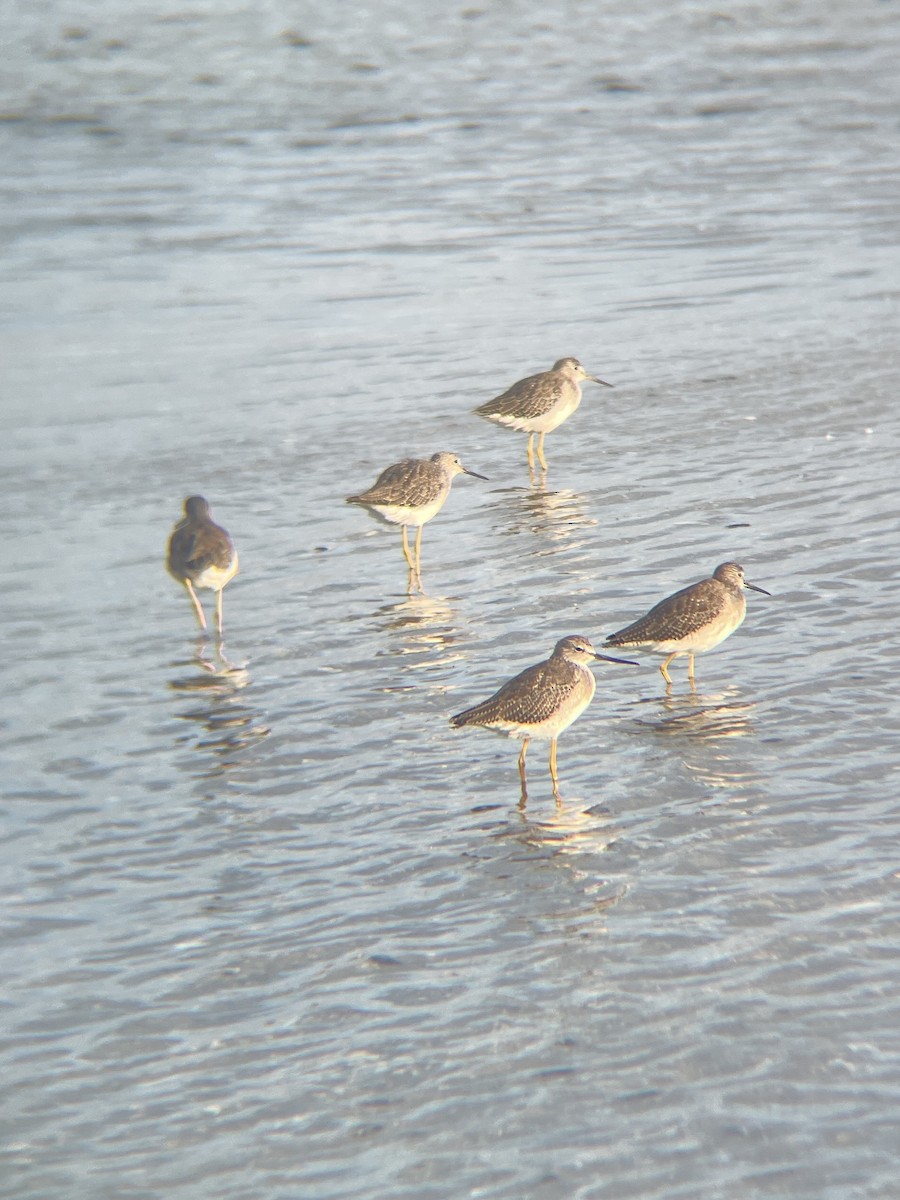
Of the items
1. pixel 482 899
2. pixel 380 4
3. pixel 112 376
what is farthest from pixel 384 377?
pixel 380 4

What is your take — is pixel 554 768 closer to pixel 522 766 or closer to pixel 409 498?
pixel 522 766

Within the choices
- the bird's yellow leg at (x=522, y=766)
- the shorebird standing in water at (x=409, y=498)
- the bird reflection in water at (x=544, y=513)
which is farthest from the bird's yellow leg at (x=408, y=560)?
the bird's yellow leg at (x=522, y=766)

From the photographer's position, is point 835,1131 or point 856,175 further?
point 856,175

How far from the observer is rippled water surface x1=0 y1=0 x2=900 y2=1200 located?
21.0 ft

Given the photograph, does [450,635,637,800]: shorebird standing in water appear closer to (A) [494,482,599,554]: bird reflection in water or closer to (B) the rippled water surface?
(B) the rippled water surface

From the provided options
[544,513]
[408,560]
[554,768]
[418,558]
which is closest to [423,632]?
[408,560]

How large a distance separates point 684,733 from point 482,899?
2.24m

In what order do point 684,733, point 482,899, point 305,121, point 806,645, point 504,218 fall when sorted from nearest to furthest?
point 482,899 → point 684,733 → point 806,645 → point 504,218 → point 305,121

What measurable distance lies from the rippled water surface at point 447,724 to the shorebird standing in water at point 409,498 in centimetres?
46

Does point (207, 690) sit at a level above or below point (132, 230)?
above

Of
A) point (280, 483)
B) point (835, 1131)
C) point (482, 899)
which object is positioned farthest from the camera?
point (280, 483)

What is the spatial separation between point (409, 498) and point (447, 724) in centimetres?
354

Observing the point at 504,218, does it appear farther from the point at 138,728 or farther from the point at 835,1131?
the point at 835,1131

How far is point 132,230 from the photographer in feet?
91.7
